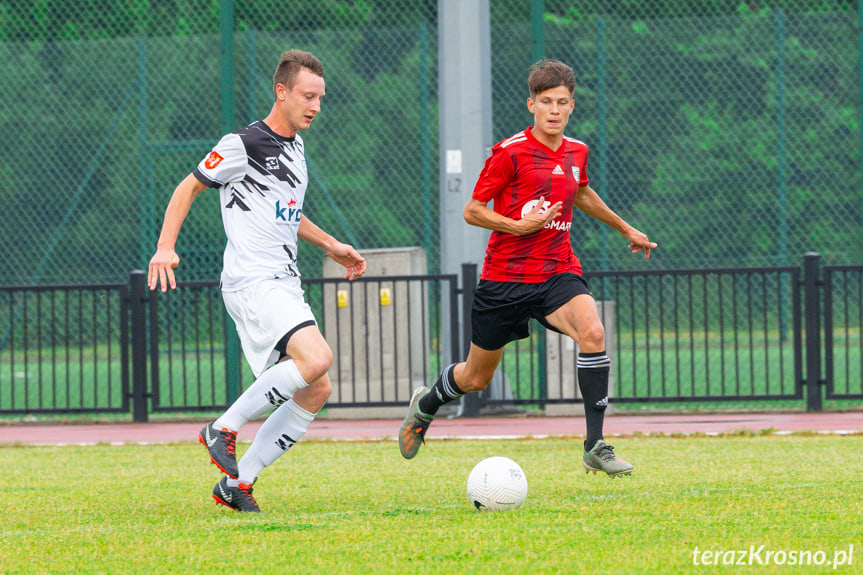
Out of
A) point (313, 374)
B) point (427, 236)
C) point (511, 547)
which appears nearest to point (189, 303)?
point (427, 236)

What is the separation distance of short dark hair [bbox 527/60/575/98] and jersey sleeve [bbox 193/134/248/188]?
5.35 feet

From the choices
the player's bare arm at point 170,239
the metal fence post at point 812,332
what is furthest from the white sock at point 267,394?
the metal fence post at point 812,332

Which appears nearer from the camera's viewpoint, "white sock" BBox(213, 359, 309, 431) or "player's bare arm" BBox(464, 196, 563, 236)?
"white sock" BBox(213, 359, 309, 431)

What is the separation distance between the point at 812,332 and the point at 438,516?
6644 mm

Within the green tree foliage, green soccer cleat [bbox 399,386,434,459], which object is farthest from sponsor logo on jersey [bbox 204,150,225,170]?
the green tree foliage

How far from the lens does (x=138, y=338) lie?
38.0 feet

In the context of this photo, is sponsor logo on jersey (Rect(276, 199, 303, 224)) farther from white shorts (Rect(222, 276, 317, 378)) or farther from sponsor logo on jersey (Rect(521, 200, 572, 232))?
sponsor logo on jersey (Rect(521, 200, 572, 232))

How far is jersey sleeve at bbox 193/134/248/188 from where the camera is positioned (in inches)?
223

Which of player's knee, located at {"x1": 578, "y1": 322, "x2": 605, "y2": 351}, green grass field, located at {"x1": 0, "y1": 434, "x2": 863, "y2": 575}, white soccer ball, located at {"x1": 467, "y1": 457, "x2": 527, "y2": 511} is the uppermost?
player's knee, located at {"x1": 578, "y1": 322, "x2": 605, "y2": 351}

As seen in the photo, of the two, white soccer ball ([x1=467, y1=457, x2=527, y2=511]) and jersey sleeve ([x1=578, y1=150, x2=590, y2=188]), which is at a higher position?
jersey sleeve ([x1=578, y1=150, x2=590, y2=188])

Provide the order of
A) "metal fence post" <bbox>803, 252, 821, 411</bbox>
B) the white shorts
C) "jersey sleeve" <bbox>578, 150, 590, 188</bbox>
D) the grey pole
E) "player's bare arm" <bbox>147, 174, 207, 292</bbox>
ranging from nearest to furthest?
"player's bare arm" <bbox>147, 174, 207, 292</bbox> → the white shorts → "jersey sleeve" <bbox>578, 150, 590, 188</bbox> → "metal fence post" <bbox>803, 252, 821, 411</bbox> → the grey pole

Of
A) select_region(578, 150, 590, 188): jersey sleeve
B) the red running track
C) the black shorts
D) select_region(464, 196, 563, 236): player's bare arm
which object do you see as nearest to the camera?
select_region(464, 196, 563, 236): player's bare arm

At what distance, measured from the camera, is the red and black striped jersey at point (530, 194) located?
6555 mm

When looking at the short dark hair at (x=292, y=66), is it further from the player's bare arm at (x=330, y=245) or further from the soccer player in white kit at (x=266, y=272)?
the player's bare arm at (x=330, y=245)
